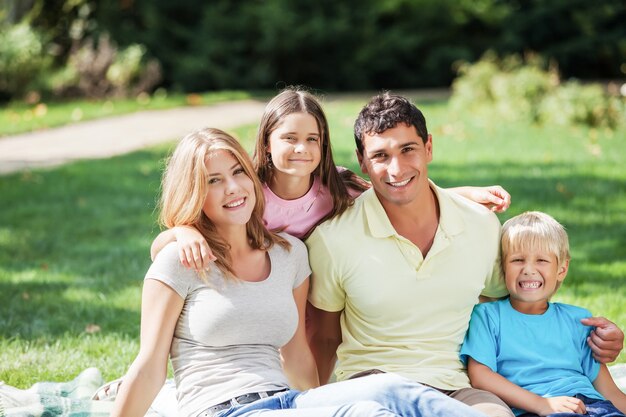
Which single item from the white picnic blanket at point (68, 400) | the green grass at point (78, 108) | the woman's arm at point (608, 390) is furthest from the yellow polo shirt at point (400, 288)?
the green grass at point (78, 108)

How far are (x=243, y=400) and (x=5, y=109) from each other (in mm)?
11488

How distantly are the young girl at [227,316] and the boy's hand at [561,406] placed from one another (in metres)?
0.53

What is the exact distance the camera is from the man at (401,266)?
10.8ft

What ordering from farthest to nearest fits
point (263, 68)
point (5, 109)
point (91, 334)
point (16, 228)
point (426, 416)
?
point (263, 68)
point (5, 109)
point (16, 228)
point (91, 334)
point (426, 416)

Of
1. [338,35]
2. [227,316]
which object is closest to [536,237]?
[227,316]

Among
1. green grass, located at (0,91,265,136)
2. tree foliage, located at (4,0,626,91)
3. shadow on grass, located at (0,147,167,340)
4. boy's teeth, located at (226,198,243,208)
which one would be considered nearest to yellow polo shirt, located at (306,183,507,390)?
boy's teeth, located at (226,198,243,208)

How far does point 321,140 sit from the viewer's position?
3.56 meters

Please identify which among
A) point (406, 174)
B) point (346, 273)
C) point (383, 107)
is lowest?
point (346, 273)

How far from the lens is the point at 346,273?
3.33 metres

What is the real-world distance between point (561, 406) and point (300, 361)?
97cm

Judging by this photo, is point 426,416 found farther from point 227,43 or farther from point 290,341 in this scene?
point 227,43

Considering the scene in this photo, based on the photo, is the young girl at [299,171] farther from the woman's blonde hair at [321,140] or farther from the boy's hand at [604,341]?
the boy's hand at [604,341]

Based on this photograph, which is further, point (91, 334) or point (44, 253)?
point (44, 253)

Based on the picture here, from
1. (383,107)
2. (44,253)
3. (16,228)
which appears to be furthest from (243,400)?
(16,228)
